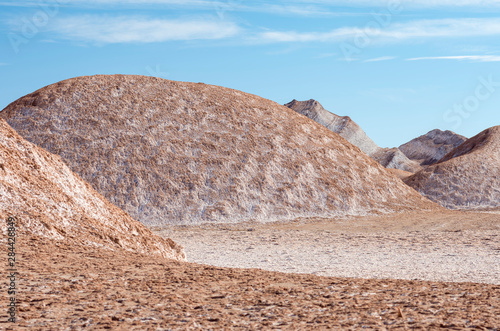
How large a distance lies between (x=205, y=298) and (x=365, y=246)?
16101 mm

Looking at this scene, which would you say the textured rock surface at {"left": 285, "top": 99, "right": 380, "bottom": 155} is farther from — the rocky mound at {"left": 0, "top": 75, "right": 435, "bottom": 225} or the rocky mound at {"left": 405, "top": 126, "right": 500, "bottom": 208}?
the rocky mound at {"left": 0, "top": 75, "right": 435, "bottom": 225}

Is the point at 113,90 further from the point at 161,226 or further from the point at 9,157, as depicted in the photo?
the point at 9,157

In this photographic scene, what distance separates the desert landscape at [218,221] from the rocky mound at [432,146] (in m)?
62.7

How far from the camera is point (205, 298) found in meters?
9.80

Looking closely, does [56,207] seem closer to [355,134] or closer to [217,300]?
[217,300]

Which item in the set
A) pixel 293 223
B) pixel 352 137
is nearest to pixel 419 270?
pixel 293 223

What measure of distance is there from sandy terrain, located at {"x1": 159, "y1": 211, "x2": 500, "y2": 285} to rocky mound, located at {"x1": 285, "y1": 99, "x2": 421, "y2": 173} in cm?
7845

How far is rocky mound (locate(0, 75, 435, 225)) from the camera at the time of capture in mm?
38031

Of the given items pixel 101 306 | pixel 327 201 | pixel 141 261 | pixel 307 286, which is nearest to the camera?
pixel 101 306

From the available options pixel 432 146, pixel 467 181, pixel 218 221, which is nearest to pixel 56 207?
pixel 218 221

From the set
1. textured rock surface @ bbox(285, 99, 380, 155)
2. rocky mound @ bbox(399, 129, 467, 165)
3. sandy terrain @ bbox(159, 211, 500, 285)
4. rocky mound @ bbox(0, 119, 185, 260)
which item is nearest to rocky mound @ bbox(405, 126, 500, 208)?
sandy terrain @ bbox(159, 211, 500, 285)

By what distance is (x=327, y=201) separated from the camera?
133 ft

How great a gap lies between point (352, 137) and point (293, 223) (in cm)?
8496

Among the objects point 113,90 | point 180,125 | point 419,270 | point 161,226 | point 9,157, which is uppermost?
point 113,90
